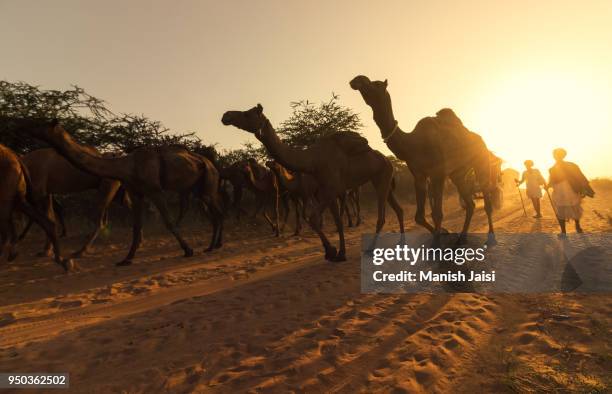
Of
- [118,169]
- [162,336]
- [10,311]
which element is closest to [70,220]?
[118,169]

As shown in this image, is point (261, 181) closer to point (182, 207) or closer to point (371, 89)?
point (182, 207)

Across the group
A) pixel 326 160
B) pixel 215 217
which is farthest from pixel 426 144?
pixel 215 217

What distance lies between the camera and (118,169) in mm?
6883

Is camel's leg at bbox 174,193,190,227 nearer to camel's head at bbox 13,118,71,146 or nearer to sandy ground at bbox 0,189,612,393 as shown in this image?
camel's head at bbox 13,118,71,146

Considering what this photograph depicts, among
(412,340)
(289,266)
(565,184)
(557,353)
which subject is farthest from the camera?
(565,184)

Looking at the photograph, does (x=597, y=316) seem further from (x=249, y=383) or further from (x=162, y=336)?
(x=162, y=336)

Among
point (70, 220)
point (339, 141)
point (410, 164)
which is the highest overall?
point (339, 141)

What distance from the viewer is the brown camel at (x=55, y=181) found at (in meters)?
7.53

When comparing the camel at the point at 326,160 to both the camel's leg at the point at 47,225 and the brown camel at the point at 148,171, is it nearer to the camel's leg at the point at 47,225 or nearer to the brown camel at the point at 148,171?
the brown camel at the point at 148,171

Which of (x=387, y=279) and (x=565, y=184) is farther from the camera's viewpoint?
(x=565, y=184)

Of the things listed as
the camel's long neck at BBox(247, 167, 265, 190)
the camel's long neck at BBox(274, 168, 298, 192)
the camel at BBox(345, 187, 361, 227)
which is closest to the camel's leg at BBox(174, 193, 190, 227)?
the camel's long neck at BBox(247, 167, 265, 190)

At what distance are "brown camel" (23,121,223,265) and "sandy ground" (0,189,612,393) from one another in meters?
1.90

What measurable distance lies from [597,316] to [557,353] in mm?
1207

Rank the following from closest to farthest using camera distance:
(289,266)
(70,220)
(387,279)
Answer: (387,279) < (289,266) < (70,220)
